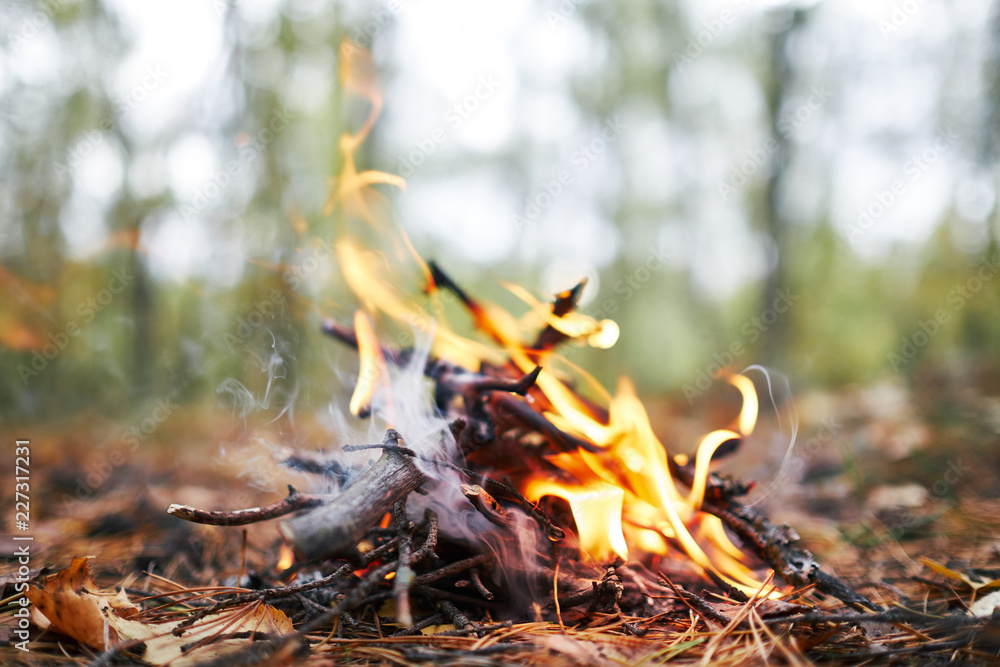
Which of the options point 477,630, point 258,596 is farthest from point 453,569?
point 258,596

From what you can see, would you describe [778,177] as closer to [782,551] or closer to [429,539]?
[782,551]

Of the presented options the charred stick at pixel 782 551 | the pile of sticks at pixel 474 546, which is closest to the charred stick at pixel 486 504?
the pile of sticks at pixel 474 546

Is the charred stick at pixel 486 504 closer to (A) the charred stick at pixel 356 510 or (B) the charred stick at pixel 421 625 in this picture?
(A) the charred stick at pixel 356 510

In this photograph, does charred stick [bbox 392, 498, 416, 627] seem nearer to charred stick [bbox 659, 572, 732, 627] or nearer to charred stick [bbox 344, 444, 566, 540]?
charred stick [bbox 344, 444, 566, 540]

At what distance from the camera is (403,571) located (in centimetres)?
113

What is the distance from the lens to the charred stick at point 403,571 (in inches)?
39.2

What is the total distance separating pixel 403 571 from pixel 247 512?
0.52 meters

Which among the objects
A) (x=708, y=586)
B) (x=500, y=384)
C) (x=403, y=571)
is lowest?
(x=708, y=586)

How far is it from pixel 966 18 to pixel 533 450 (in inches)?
327

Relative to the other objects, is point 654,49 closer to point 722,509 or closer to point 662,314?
point 662,314

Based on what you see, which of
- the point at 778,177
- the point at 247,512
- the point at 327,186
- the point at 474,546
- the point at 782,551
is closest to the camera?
the point at 247,512

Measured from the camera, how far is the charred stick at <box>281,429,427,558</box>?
1.11 meters

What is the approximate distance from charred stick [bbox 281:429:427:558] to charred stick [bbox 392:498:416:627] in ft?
0.21

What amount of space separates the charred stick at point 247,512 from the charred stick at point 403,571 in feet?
0.85
